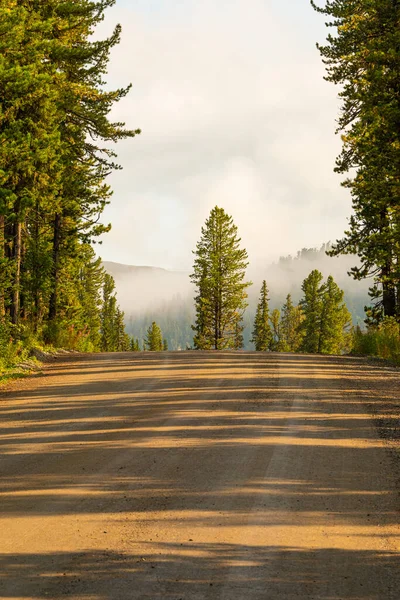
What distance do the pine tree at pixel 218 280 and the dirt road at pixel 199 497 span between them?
3938cm

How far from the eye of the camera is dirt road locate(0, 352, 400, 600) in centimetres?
396

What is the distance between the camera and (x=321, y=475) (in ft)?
20.5

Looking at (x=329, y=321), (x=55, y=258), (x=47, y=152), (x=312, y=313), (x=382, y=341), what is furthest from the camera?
(x=312, y=313)

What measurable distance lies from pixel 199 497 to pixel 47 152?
1421 centimetres

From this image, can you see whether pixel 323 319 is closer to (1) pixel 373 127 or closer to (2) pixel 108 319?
(2) pixel 108 319

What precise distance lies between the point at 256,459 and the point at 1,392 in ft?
24.9

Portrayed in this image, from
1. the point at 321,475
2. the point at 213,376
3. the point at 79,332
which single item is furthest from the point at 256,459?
the point at 79,332

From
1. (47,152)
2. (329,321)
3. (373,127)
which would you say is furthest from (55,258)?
(329,321)

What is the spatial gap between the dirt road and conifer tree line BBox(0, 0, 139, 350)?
24.2ft

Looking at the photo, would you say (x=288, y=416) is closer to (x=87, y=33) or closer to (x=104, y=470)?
(x=104, y=470)

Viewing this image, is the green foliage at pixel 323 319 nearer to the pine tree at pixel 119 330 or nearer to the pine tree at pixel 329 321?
the pine tree at pixel 329 321

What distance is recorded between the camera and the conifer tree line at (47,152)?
599 inches

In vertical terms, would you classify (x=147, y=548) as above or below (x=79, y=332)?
below

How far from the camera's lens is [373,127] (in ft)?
72.4
